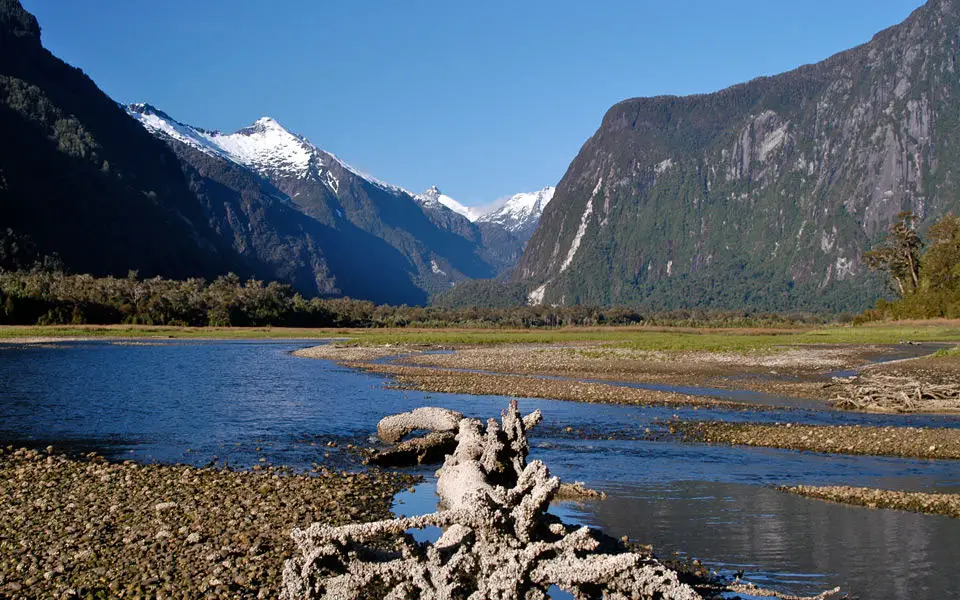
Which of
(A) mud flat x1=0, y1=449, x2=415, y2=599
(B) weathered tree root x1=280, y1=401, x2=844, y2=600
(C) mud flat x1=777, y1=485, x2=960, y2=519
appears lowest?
(C) mud flat x1=777, y1=485, x2=960, y2=519

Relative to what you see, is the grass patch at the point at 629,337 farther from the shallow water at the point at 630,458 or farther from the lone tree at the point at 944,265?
the shallow water at the point at 630,458

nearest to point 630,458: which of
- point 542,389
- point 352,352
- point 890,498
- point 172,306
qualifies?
point 890,498

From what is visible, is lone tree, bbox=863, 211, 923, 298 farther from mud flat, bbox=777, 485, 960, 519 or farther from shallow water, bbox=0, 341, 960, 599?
mud flat, bbox=777, 485, 960, 519

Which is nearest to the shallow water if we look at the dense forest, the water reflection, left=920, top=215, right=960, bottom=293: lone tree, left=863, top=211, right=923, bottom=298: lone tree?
the water reflection

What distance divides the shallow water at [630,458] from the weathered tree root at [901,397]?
1.78 metres

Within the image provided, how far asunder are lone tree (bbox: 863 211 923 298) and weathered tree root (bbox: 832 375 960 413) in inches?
3376

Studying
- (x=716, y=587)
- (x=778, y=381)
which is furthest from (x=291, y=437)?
(x=778, y=381)

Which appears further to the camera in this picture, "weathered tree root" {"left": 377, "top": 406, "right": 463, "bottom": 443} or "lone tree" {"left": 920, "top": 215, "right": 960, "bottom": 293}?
"lone tree" {"left": 920, "top": 215, "right": 960, "bottom": 293}

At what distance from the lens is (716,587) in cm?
1057

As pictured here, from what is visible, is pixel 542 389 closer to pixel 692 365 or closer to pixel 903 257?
pixel 692 365

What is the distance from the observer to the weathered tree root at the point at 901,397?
28.5m

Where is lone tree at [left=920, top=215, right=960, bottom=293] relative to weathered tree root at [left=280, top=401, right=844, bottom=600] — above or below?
above

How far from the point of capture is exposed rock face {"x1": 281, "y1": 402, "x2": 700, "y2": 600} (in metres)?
8.08

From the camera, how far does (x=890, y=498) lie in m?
15.3
